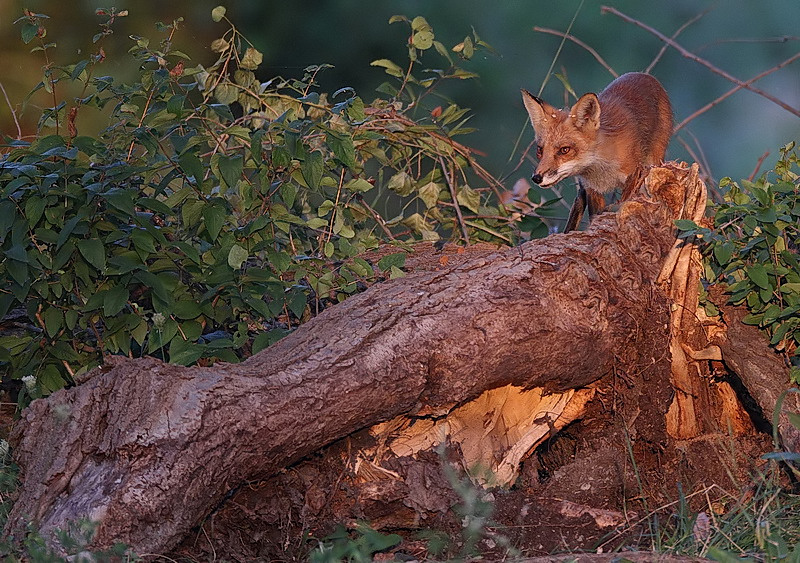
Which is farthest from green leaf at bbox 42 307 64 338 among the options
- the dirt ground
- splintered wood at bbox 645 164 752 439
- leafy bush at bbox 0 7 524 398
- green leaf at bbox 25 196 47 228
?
splintered wood at bbox 645 164 752 439

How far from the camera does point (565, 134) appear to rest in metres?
4.00

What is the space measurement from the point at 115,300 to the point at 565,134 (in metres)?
2.16

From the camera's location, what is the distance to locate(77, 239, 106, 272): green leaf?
2.74 metres

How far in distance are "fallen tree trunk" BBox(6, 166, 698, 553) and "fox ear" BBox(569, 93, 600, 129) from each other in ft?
3.83

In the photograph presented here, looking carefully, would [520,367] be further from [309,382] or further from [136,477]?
[136,477]

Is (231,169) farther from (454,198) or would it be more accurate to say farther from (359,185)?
(454,198)

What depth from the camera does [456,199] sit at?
3791mm

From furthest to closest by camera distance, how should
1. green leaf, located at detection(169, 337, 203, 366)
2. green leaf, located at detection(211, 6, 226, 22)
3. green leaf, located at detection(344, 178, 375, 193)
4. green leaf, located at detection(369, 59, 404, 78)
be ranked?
1. green leaf, located at detection(369, 59, 404, 78)
2. green leaf, located at detection(211, 6, 226, 22)
3. green leaf, located at detection(344, 178, 375, 193)
4. green leaf, located at detection(169, 337, 203, 366)

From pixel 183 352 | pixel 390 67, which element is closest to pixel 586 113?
pixel 390 67

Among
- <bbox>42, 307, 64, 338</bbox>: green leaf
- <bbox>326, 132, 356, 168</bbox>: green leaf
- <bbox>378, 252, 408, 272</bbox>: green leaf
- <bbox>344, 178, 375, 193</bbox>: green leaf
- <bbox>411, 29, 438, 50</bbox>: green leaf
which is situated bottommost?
<bbox>42, 307, 64, 338</bbox>: green leaf

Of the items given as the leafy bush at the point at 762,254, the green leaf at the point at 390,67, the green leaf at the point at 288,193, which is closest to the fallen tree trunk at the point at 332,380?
the leafy bush at the point at 762,254

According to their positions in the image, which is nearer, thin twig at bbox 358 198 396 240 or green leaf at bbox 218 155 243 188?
green leaf at bbox 218 155 243 188

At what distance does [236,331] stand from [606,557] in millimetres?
1627

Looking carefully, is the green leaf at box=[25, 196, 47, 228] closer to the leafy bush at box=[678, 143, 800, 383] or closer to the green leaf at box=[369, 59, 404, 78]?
the green leaf at box=[369, 59, 404, 78]
